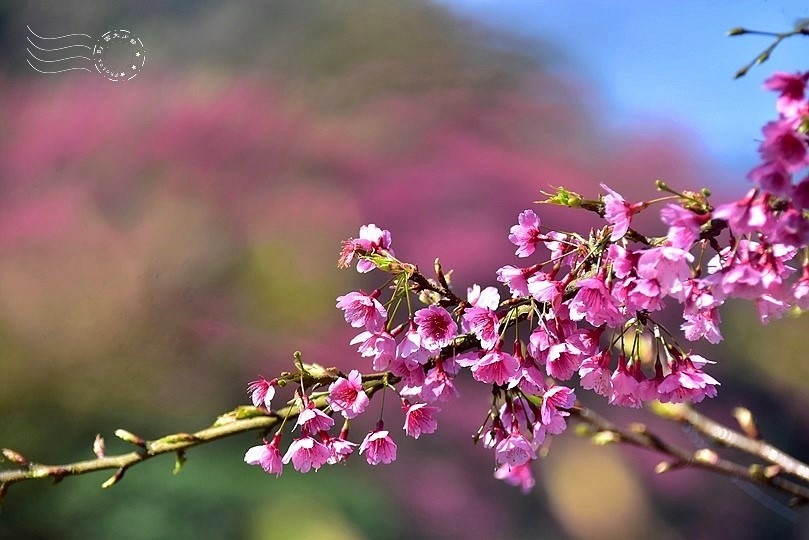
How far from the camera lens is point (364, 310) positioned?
36 cm

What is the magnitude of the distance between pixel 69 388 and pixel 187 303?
11.2 inches

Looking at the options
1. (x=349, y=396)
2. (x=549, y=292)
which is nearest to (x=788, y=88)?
(x=549, y=292)

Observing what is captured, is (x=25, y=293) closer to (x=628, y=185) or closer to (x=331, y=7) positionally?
(x=331, y=7)

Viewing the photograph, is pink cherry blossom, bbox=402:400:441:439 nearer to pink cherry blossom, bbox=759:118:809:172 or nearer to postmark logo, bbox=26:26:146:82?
pink cherry blossom, bbox=759:118:809:172

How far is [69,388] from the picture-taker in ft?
4.85

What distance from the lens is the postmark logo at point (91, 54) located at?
160 cm

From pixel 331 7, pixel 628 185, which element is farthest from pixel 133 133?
pixel 628 185

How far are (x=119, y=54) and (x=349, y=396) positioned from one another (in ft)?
5.04

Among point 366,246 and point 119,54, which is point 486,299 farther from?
point 119,54

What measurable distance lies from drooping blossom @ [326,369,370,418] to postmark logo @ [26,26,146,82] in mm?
1466

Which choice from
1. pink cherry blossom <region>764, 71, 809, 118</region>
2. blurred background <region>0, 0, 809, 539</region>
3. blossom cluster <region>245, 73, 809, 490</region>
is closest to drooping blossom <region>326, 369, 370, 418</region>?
blossom cluster <region>245, 73, 809, 490</region>

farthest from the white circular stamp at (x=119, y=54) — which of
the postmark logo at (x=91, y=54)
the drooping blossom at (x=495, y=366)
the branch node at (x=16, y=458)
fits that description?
the drooping blossom at (x=495, y=366)

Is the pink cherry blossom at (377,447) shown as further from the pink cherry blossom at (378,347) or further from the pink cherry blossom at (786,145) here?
the pink cherry blossom at (786,145)

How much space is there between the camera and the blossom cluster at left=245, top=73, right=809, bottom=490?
11.9 inches
